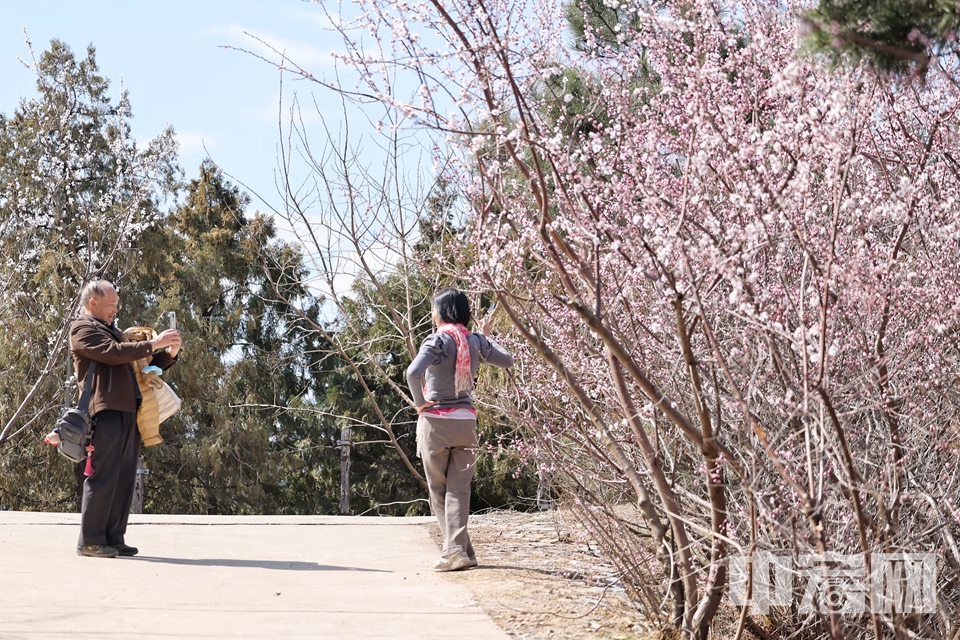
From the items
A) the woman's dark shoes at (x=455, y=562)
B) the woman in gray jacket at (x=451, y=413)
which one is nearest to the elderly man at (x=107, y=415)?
the woman in gray jacket at (x=451, y=413)

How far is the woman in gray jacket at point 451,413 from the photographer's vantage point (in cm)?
565

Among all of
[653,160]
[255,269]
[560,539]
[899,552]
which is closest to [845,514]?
[899,552]

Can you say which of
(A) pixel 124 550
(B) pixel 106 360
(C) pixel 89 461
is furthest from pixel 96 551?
(B) pixel 106 360

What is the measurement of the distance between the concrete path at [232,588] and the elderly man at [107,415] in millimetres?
198

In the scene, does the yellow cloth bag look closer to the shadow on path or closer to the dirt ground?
the shadow on path

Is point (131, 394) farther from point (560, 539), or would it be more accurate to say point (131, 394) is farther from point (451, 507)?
point (560, 539)

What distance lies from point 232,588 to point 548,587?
153 cm

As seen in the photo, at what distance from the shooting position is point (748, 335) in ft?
13.8

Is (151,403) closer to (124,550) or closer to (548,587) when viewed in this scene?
(124,550)

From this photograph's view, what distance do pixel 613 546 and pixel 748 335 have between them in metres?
1.05

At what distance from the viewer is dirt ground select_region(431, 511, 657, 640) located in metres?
4.36

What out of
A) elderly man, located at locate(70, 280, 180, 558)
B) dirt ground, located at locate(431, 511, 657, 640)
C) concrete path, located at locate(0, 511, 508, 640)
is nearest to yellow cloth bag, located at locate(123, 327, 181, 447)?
elderly man, located at locate(70, 280, 180, 558)

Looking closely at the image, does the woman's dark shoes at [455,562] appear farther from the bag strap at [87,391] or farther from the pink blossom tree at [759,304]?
the bag strap at [87,391]

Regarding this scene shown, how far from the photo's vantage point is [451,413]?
573 cm
